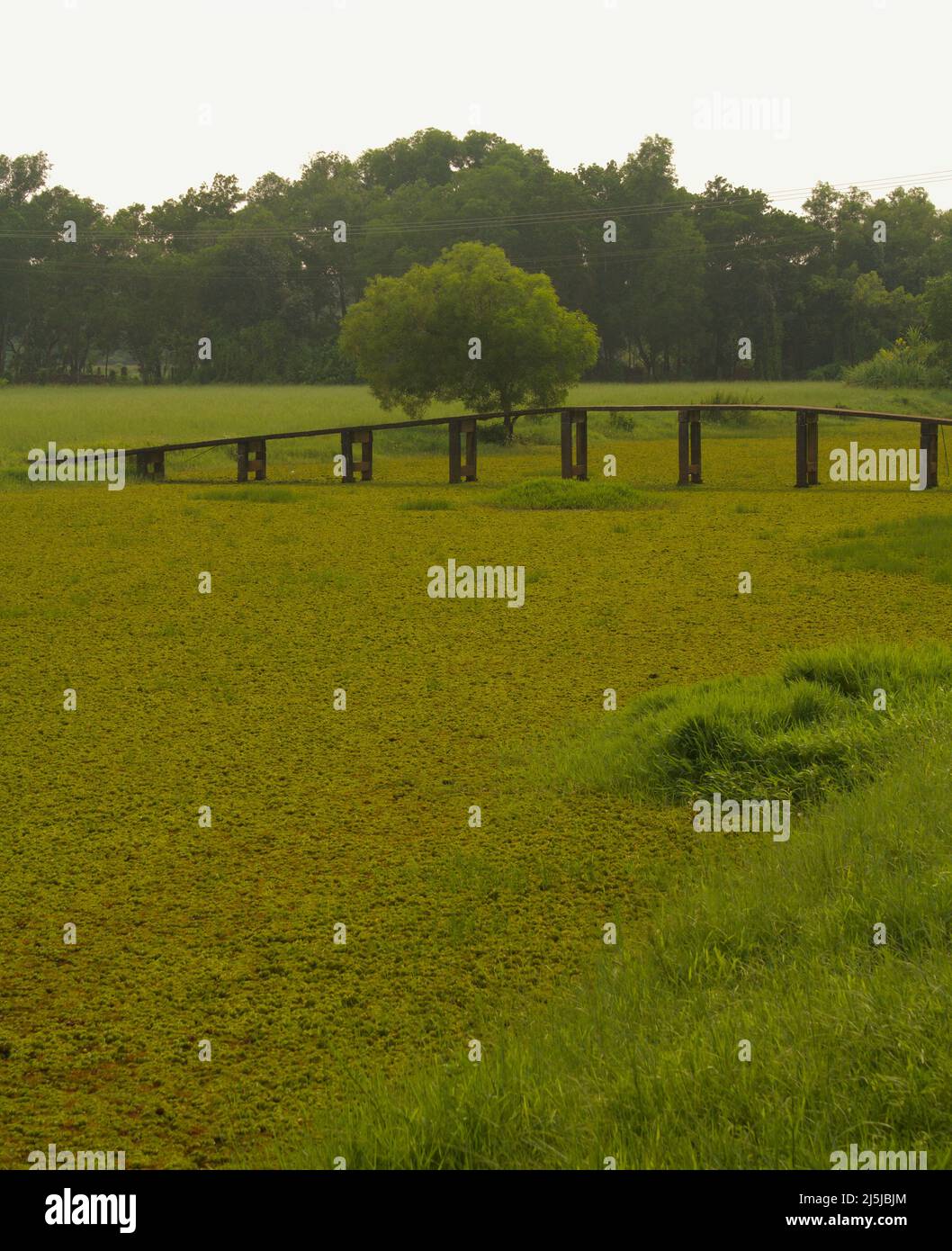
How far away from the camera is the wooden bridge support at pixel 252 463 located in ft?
68.7

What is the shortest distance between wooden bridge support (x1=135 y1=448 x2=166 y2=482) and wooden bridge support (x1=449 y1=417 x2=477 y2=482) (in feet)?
15.3

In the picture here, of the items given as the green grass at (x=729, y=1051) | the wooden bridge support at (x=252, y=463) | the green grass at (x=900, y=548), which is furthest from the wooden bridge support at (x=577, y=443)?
the green grass at (x=729, y=1051)

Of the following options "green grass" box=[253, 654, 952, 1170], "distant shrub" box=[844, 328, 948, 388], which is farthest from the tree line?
"green grass" box=[253, 654, 952, 1170]

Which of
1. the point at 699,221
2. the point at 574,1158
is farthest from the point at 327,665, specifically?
the point at 699,221

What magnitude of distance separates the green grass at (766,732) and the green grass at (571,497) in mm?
10433

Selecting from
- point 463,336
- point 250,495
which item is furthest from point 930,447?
point 463,336

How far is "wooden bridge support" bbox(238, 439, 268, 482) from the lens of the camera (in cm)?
2094

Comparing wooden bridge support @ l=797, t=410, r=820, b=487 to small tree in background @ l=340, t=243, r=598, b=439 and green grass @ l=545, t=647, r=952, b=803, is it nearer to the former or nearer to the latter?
small tree in background @ l=340, t=243, r=598, b=439

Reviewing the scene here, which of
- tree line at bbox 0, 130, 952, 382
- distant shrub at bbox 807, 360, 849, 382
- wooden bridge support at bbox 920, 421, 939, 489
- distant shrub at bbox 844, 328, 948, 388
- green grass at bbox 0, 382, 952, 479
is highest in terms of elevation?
tree line at bbox 0, 130, 952, 382

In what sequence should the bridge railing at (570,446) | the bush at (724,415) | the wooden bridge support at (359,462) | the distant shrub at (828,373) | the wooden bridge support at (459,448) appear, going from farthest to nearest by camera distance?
the distant shrub at (828,373) → the bush at (724,415) → the wooden bridge support at (359,462) → the wooden bridge support at (459,448) → the bridge railing at (570,446)

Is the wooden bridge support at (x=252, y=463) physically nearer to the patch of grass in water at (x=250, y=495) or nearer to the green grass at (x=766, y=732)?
the patch of grass in water at (x=250, y=495)

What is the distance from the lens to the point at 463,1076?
293cm

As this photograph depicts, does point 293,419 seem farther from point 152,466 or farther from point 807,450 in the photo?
point 807,450
